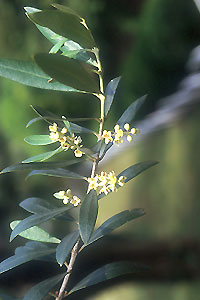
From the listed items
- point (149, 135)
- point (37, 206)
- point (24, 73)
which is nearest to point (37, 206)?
point (37, 206)

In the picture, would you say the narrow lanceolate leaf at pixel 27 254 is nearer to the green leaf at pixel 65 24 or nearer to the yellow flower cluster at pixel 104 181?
the yellow flower cluster at pixel 104 181

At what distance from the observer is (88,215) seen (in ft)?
1.01

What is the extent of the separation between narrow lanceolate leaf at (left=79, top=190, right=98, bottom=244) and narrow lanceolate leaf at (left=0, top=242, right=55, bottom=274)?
73 mm

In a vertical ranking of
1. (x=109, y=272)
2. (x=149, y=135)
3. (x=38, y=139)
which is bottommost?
(x=149, y=135)

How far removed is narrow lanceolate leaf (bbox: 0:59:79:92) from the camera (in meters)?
0.30

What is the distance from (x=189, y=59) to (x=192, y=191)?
0.55 m

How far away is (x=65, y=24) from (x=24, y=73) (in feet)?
0.17

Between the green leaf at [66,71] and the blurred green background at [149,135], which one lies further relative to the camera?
the blurred green background at [149,135]

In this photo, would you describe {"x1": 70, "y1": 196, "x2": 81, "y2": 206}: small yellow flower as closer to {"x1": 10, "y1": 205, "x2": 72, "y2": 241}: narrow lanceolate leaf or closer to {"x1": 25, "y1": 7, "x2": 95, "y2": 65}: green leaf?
{"x1": 10, "y1": 205, "x2": 72, "y2": 241}: narrow lanceolate leaf

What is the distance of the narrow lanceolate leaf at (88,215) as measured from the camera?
295mm

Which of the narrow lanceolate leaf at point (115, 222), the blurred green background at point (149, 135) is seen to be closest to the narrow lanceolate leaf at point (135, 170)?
the narrow lanceolate leaf at point (115, 222)

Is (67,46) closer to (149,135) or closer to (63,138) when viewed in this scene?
(63,138)

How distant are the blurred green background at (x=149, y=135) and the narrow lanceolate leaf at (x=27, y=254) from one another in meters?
0.97

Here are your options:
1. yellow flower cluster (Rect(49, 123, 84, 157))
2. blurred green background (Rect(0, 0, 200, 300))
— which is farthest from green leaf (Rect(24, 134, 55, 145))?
blurred green background (Rect(0, 0, 200, 300))
